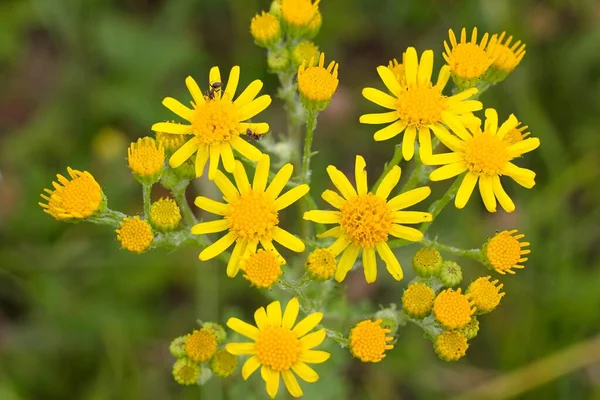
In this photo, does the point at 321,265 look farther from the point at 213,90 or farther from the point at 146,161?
the point at 213,90

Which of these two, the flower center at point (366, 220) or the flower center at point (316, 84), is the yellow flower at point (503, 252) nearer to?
the flower center at point (366, 220)

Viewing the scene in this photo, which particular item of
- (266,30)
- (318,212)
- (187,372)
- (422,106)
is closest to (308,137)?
(318,212)

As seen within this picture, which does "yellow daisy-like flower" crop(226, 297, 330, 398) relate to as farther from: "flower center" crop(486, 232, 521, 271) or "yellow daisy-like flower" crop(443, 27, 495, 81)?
"yellow daisy-like flower" crop(443, 27, 495, 81)

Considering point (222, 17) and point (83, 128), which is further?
point (222, 17)

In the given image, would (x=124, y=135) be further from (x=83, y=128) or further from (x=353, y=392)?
(x=353, y=392)

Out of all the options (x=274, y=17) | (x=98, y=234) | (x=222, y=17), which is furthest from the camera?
(x=222, y=17)

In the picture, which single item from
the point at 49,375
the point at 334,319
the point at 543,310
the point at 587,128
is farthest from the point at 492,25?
the point at 49,375
